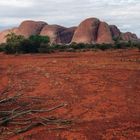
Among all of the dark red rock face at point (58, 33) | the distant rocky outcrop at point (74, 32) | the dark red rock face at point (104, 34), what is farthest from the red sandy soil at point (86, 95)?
the dark red rock face at point (58, 33)

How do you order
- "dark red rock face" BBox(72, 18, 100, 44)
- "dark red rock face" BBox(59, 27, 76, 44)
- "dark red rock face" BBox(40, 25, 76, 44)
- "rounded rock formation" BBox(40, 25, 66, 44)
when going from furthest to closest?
"dark red rock face" BBox(59, 27, 76, 44)
"dark red rock face" BBox(40, 25, 76, 44)
"rounded rock formation" BBox(40, 25, 66, 44)
"dark red rock face" BBox(72, 18, 100, 44)

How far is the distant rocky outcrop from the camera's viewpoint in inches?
2474

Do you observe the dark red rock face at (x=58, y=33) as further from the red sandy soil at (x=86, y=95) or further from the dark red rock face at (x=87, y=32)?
the red sandy soil at (x=86, y=95)

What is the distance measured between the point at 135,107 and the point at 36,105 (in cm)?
257

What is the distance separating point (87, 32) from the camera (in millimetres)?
63781

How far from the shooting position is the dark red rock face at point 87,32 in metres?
62.7

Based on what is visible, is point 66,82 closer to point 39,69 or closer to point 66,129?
point 39,69

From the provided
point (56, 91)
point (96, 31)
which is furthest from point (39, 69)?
point (96, 31)

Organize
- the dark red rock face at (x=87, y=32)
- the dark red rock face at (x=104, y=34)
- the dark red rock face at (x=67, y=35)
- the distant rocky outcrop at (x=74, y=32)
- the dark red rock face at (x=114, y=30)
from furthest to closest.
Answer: the dark red rock face at (x=114, y=30), the dark red rock face at (x=67, y=35), the distant rocky outcrop at (x=74, y=32), the dark red rock face at (x=87, y=32), the dark red rock face at (x=104, y=34)

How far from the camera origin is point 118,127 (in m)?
8.79

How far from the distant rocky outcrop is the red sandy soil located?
145ft

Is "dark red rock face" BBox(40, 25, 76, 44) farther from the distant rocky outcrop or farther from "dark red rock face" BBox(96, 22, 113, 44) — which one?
"dark red rock face" BBox(96, 22, 113, 44)

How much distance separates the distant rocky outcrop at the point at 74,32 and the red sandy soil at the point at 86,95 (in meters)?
44.1

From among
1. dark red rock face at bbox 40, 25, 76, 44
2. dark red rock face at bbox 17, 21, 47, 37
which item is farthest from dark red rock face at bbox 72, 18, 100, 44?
dark red rock face at bbox 17, 21, 47, 37
